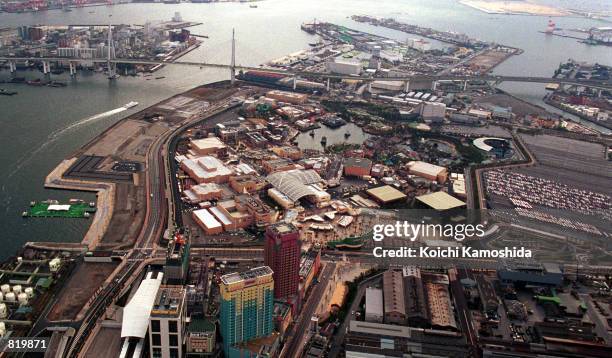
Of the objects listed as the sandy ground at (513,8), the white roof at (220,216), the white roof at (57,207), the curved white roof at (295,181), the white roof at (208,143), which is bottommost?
the white roof at (57,207)

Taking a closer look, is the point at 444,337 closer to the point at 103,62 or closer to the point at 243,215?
the point at 243,215

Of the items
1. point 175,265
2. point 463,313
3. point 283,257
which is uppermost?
point 283,257

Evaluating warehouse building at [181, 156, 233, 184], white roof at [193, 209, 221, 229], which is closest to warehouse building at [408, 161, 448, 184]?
warehouse building at [181, 156, 233, 184]

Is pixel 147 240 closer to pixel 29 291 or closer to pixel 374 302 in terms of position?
pixel 29 291

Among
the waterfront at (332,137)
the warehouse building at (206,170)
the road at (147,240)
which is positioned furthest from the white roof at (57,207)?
the waterfront at (332,137)

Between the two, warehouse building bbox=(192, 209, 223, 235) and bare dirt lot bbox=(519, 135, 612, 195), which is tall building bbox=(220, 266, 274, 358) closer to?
warehouse building bbox=(192, 209, 223, 235)

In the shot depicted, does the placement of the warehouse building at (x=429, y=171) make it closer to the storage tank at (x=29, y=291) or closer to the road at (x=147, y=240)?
the road at (x=147, y=240)

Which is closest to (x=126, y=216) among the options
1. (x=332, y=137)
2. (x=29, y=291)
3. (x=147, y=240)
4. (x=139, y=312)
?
(x=147, y=240)
